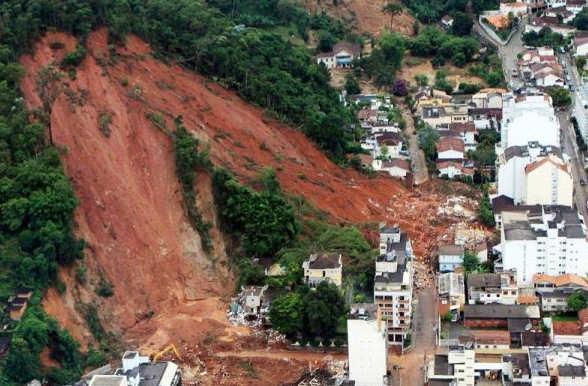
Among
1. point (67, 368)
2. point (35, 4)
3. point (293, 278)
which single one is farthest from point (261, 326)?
point (35, 4)

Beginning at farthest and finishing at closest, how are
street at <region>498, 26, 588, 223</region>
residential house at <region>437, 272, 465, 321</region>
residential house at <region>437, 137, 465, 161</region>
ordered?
residential house at <region>437, 137, 465, 161</region>, street at <region>498, 26, 588, 223</region>, residential house at <region>437, 272, 465, 321</region>

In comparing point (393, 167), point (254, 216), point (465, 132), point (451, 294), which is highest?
point (465, 132)

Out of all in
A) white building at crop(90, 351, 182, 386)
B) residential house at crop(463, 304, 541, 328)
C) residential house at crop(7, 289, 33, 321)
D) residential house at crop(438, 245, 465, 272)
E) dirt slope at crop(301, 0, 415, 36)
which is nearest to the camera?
white building at crop(90, 351, 182, 386)

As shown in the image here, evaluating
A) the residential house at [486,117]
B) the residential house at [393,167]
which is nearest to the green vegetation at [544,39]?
the residential house at [486,117]

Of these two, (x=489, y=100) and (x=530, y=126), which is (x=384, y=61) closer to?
(x=489, y=100)

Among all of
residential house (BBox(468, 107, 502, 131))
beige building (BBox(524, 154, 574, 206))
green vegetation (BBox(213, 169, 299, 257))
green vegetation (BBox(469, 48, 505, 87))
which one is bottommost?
green vegetation (BBox(213, 169, 299, 257))

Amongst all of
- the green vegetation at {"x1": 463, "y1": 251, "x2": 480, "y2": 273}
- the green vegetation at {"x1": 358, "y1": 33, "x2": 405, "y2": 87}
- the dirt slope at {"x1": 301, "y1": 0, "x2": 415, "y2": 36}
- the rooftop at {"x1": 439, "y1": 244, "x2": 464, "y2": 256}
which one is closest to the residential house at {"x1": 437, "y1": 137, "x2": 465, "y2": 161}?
the rooftop at {"x1": 439, "y1": 244, "x2": 464, "y2": 256}

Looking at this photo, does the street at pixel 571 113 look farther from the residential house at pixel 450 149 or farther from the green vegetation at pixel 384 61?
the green vegetation at pixel 384 61

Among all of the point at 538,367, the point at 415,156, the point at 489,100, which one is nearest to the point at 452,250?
the point at 538,367

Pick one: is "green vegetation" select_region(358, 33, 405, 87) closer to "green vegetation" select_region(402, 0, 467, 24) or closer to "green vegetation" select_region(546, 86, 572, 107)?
"green vegetation" select_region(402, 0, 467, 24)
